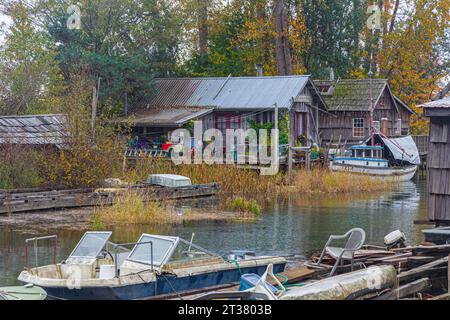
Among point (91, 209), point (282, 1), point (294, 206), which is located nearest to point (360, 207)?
point (294, 206)

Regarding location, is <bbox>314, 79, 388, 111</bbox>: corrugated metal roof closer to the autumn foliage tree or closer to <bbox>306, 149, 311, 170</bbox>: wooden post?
the autumn foliage tree

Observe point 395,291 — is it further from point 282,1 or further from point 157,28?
point 282,1

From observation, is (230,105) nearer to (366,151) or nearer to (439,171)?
(366,151)

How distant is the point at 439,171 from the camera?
1803 cm

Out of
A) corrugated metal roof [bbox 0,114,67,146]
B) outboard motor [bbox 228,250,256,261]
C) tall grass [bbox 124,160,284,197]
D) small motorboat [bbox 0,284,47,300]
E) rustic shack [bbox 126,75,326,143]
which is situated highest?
rustic shack [bbox 126,75,326,143]

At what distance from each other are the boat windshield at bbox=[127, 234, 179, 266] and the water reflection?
315 cm

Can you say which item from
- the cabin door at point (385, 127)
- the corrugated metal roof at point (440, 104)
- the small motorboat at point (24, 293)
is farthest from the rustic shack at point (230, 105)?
the small motorboat at point (24, 293)

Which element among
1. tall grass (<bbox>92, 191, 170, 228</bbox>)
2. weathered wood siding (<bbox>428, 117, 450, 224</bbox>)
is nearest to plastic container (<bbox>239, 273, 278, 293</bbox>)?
weathered wood siding (<bbox>428, 117, 450, 224</bbox>)

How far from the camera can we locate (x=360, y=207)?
99.6 ft

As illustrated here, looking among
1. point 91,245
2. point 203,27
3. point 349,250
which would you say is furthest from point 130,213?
point 203,27

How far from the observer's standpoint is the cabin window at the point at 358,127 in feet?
158

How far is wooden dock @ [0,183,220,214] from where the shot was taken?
26.7 m

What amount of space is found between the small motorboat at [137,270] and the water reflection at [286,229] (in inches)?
83.5

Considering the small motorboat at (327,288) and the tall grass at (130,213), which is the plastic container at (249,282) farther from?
the tall grass at (130,213)
